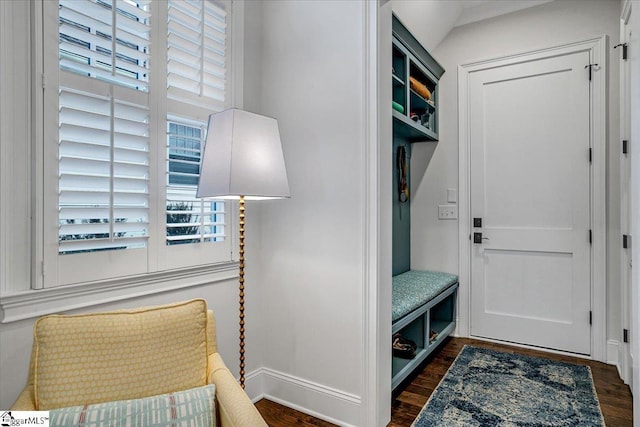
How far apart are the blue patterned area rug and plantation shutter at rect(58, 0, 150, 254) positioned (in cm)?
182

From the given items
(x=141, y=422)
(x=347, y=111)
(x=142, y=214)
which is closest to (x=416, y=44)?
(x=347, y=111)

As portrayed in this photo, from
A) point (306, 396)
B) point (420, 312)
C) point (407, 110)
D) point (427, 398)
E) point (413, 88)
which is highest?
point (413, 88)

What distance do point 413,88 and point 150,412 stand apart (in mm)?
2827

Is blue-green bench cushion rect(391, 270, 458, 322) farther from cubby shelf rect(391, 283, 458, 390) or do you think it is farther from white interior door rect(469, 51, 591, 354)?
white interior door rect(469, 51, 591, 354)

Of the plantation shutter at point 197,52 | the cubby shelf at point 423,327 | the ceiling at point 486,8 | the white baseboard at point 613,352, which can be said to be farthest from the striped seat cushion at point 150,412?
the ceiling at point 486,8

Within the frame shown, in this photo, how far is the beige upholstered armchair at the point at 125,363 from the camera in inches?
44.2

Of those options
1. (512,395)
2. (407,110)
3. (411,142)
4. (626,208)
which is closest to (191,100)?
(407,110)

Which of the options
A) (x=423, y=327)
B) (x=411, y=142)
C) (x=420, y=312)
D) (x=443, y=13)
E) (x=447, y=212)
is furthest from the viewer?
(x=411, y=142)

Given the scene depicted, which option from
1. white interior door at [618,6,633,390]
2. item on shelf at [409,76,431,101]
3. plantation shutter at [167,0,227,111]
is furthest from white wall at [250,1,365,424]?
white interior door at [618,6,633,390]

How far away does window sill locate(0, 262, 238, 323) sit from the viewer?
1313 millimetres

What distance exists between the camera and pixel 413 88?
10.0ft

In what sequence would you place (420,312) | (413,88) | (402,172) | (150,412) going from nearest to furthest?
(150,412), (420,312), (413,88), (402,172)

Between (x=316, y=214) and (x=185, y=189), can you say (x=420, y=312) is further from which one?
(x=185, y=189)

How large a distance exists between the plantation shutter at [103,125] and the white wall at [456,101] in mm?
2624
